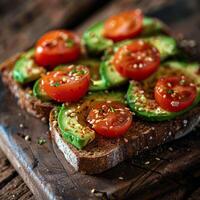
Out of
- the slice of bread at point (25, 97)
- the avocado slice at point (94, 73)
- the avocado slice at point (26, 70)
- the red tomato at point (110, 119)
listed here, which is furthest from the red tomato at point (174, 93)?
the avocado slice at point (26, 70)

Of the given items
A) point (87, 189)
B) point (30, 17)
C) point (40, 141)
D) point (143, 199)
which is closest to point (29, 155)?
point (40, 141)

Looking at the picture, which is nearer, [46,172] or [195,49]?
[46,172]

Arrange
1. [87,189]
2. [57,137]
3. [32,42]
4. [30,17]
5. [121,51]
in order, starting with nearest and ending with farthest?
[87,189]
[57,137]
[121,51]
[32,42]
[30,17]

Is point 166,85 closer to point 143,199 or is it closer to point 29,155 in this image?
point 143,199

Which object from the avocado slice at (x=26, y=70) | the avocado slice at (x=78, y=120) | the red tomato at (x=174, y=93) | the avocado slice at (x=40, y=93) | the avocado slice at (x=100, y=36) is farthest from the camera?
the avocado slice at (x=100, y=36)

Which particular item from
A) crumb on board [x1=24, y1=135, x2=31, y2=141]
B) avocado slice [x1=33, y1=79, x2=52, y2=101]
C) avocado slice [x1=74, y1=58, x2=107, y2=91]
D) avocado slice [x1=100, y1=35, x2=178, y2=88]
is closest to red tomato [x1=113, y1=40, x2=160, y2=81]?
avocado slice [x1=100, y1=35, x2=178, y2=88]

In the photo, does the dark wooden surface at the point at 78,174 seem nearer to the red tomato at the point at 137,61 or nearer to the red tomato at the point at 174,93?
the red tomato at the point at 174,93

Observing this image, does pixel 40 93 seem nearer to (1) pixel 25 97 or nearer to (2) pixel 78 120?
(1) pixel 25 97
